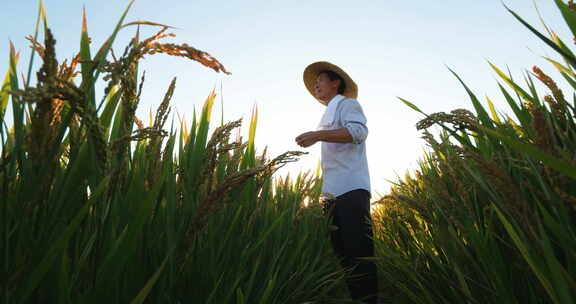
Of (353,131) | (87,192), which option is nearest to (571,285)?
(87,192)

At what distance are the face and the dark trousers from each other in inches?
45.2

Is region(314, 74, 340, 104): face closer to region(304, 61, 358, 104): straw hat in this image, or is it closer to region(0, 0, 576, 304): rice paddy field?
region(304, 61, 358, 104): straw hat

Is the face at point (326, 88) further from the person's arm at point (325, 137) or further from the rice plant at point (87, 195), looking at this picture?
the rice plant at point (87, 195)

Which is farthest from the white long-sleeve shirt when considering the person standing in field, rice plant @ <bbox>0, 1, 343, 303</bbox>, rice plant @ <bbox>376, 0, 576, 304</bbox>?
rice plant @ <bbox>0, 1, 343, 303</bbox>

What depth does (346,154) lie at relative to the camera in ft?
10.2

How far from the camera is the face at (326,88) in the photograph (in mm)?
3709

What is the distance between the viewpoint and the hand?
9.45 feet

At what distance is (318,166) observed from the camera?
13.0ft

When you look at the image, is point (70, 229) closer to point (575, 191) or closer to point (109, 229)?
point (109, 229)

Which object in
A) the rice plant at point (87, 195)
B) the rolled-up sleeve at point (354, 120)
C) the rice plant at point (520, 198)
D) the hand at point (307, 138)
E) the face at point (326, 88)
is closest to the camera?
the rice plant at point (87, 195)

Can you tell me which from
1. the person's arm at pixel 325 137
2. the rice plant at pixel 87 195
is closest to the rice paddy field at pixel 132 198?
the rice plant at pixel 87 195

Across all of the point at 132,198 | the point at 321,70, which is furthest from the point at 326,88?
the point at 132,198

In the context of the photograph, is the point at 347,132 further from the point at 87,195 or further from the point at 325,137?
the point at 87,195

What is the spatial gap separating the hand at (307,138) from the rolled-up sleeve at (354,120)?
29 cm
